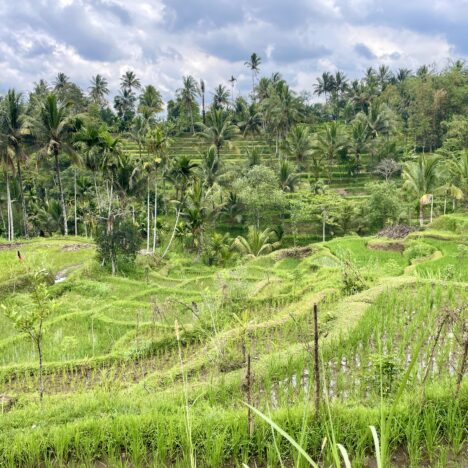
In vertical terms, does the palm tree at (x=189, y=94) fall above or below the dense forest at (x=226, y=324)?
above

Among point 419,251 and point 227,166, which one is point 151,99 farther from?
point 419,251

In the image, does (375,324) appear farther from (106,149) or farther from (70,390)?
(106,149)

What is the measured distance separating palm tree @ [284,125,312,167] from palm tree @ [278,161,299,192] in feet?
19.3

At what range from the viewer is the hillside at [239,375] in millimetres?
3465

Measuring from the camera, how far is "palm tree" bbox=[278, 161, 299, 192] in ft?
99.5

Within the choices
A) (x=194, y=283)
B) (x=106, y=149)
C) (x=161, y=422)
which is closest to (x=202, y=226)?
(x=106, y=149)

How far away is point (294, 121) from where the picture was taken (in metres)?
38.4


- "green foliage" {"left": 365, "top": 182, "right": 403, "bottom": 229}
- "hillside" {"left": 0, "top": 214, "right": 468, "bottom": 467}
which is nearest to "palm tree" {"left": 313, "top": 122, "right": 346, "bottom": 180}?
"green foliage" {"left": 365, "top": 182, "right": 403, "bottom": 229}

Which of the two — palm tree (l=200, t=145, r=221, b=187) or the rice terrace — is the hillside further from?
palm tree (l=200, t=145, r=221, b=187)

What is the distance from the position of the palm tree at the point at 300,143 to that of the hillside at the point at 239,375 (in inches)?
974

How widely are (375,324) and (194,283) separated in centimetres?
827

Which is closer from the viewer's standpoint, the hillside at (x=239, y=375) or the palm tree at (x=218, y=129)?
the hillside at (x=239, y=375)

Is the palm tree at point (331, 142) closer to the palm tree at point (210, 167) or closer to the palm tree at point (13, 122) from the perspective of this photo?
the palm tree at point (210, 167)

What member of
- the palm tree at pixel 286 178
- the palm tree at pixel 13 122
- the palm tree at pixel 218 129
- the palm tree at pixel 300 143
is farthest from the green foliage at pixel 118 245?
the palm tree at pixel 300 143
